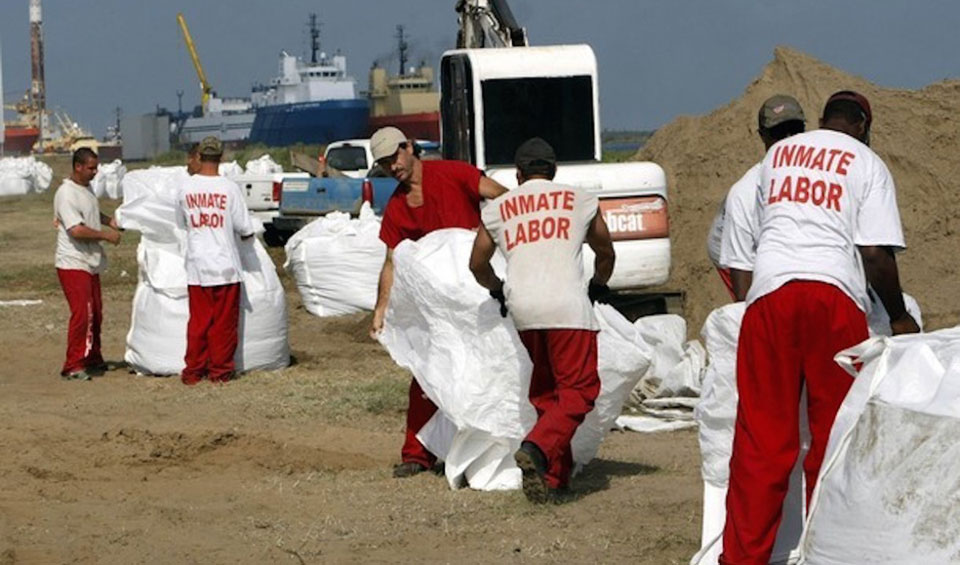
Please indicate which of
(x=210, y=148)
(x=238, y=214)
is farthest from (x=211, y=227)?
(x=210, y=148)

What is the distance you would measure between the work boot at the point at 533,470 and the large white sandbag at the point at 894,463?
7.18 ft

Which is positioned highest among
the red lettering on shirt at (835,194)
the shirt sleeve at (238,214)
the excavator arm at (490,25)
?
the excavator arm at (490,25)

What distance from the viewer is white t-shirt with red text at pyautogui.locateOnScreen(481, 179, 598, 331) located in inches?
288

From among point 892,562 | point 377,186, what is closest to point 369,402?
point 892,562

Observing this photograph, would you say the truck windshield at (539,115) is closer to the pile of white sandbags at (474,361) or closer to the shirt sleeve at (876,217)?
the pile of white sandbags at (474,361)

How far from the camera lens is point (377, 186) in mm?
20203

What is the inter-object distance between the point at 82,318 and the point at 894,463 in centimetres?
831

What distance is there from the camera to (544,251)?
24.1 ft

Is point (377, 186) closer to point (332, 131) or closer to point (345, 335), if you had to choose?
point (345, 335)

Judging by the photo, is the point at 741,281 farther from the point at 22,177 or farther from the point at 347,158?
the point at 22,177

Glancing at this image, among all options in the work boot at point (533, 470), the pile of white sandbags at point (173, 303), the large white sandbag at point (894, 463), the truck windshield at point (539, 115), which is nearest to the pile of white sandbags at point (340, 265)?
the truck windshield at point (539, 115)

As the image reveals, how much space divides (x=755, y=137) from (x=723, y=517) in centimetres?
1135

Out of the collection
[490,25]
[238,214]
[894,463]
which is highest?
[490,25]

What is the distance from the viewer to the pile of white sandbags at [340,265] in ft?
52.0
